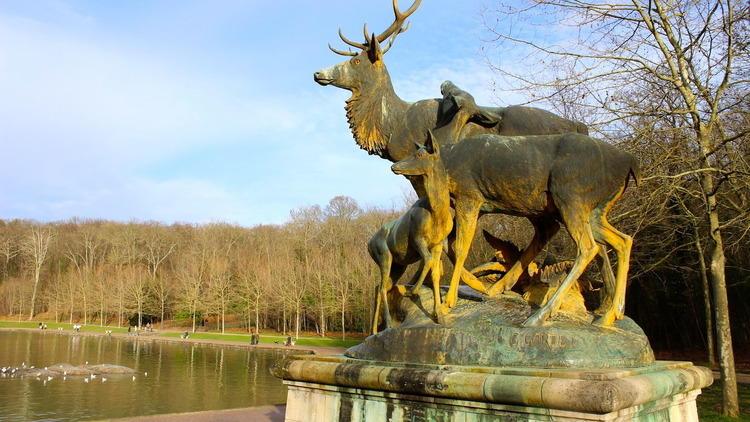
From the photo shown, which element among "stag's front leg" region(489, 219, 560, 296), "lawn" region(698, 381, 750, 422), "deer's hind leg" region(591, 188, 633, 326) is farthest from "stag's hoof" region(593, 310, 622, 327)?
"lawn" region(698, 381, 750, 422)

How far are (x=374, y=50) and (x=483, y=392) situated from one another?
172 inches

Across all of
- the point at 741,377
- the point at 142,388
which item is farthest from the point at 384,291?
the point at 741,377

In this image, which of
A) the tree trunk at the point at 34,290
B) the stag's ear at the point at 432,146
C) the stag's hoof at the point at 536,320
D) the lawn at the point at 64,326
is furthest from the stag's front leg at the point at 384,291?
the tree trunk at the point at 34,290

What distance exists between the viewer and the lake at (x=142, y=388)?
51.8ft

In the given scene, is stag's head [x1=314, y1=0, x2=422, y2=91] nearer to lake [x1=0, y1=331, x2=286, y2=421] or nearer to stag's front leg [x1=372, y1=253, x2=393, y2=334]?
stag's front leg [x1=372, y1=253, x2=393, y2=334]

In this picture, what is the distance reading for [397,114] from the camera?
7137 mm

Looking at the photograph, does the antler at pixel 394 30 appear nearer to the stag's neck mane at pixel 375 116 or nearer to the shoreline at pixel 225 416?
the stag's neck mane at pixel 375 116

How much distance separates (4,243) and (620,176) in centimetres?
9839

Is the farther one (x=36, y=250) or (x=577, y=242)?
(x=36, y=250)

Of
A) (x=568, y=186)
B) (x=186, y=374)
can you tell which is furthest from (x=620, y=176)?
(x=186, y=374)

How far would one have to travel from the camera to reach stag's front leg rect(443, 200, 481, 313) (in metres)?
5.92

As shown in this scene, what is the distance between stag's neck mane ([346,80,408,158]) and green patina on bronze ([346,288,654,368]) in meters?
2.15

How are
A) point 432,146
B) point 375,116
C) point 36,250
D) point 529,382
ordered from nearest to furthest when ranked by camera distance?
point 529,382 < point 432,146 < point 375,116 < point 36,250

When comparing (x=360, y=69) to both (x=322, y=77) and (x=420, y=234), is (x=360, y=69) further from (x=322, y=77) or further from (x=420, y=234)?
(x=420, y=234)
